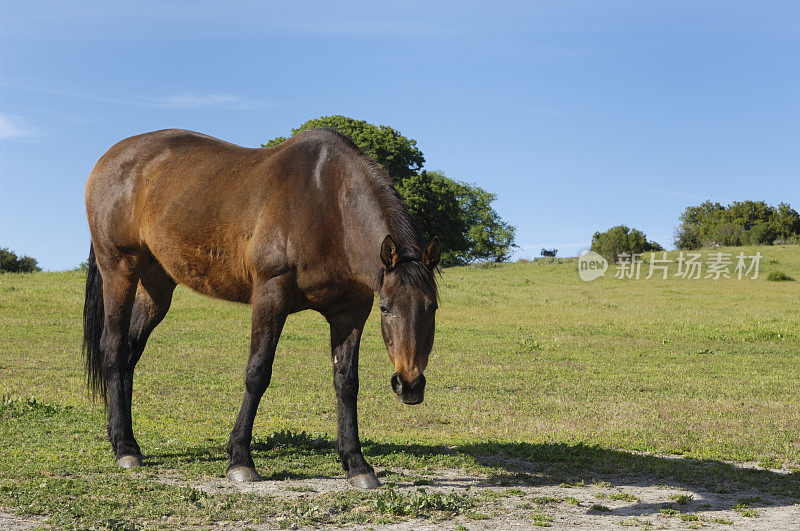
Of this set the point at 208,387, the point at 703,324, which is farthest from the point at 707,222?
the point at 208,387

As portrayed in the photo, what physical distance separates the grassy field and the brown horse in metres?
0.88

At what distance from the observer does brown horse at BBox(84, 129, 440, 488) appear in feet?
20.0

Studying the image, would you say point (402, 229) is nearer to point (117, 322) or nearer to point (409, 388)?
point (409, 388)

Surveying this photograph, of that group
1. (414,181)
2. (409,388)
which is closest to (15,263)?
(414,181)

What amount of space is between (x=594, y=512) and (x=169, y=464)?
4.25 metres

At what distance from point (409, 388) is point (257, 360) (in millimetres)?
1771

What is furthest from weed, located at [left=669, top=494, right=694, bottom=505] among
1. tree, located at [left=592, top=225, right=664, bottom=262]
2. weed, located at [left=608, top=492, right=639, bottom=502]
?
tree, located at [left=592, top=225, right=664, bottom=262]

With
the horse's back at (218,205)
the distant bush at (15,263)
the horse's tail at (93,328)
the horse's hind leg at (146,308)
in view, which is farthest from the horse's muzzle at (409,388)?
the distant bush at (15,263)

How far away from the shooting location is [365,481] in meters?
6.63

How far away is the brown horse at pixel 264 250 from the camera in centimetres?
610

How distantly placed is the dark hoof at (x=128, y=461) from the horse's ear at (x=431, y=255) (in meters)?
3.78

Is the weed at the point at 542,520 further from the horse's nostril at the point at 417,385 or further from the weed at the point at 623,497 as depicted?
the horse's nostril at the point at 417,385

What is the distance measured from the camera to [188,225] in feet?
24.2

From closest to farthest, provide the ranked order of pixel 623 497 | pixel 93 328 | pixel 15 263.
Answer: pixel 623 497 → pixel 93 328 → pixel 15 263
